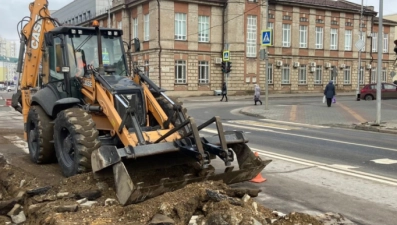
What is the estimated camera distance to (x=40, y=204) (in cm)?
542

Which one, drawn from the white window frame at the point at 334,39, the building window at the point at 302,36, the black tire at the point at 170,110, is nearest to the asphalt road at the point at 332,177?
the black tire at the point at 170,110

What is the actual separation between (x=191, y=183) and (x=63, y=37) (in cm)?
399

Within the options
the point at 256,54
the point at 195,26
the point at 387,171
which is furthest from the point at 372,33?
the point at 387,171

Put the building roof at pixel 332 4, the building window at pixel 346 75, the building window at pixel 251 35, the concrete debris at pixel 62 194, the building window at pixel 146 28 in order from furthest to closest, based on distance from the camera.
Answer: the building window at pixel 346 75 < the building roof at pixel 332 4 < the building window at pixel 251 35 < the building window at pixel 146 28 < the concrete debris at pixel 62 194

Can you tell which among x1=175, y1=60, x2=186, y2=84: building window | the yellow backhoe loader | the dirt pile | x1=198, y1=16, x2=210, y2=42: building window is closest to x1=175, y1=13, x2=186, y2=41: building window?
x1=198, y1=16, x2=210, y2=42: building window

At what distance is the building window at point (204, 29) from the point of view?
45719mm

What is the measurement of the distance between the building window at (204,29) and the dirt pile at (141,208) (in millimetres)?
40649

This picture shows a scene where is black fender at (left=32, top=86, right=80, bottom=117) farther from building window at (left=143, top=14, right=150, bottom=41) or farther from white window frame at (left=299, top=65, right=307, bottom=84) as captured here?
white window frame at (left=299, top=65, right=307, bottom=84)

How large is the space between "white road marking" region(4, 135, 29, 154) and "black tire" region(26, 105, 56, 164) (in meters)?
1.58

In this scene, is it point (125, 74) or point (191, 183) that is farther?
point (125, 74)

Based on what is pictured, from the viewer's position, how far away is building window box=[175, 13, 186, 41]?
4394 cm

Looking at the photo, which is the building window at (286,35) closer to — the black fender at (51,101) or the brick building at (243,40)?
the brick building at (243,40)

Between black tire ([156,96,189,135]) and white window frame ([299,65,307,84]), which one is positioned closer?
black tire ([156,96,189,135])

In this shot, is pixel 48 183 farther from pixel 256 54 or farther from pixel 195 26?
pixel 256 54
